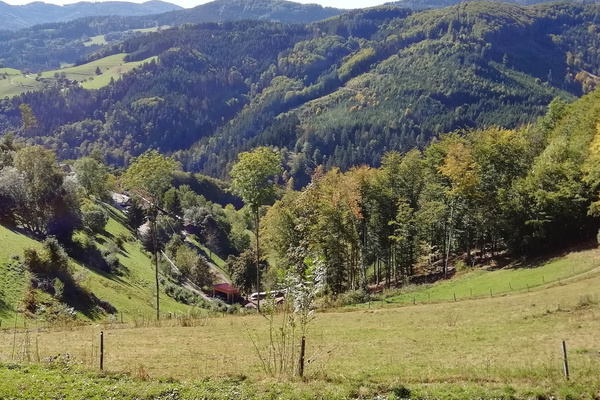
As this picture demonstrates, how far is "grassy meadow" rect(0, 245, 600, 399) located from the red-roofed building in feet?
147

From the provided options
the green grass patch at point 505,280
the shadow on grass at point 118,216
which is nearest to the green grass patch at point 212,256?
the shadow on grass at point 118,216

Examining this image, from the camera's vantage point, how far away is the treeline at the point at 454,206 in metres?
53.8

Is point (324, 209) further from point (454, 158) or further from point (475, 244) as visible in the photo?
point (475, 244)

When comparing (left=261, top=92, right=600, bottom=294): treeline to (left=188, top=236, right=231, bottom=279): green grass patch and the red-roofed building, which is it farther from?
(left=188, top=236, right=231, bottom=279): green grass patch

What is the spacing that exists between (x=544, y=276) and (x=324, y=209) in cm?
2305

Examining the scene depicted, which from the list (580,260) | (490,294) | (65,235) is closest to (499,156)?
(580,260)

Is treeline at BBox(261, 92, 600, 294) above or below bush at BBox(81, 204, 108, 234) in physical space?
above

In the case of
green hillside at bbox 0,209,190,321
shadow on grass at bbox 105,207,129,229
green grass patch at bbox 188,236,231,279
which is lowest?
green grass patch at bbox 188,236,231,279

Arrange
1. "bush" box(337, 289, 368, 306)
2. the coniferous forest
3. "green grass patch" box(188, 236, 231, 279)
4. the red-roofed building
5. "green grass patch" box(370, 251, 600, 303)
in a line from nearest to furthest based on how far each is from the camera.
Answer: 1. the coniferous forest
2. "green grass patch" box(370, 251, 600, 303)
3. "bush" box(337, 289, 368, 306)
4. the red-roofed building
5. "green grass patch" box(188, 236, 231, 279)

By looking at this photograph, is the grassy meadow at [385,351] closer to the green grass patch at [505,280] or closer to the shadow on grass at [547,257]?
the green grass patch at [505,280]

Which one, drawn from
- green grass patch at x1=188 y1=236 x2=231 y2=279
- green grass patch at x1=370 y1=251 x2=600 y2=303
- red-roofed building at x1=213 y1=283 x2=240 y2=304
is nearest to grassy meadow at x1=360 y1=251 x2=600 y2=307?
green grass patch at x1=370 y1=251 x2=600 y2=303

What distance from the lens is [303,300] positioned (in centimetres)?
1588

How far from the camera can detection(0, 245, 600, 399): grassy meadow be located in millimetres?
16344

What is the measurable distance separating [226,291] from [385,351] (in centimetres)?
6296
